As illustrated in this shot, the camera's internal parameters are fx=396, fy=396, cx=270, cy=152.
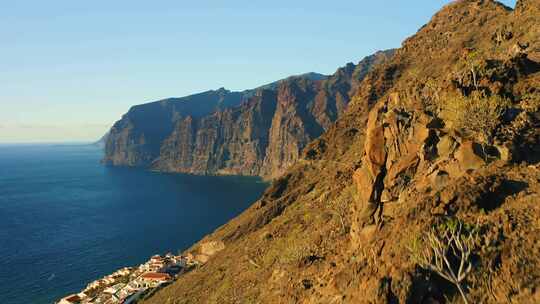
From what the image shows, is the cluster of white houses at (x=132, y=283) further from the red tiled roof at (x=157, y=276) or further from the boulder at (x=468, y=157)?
the boulder at (x=468, y=157)

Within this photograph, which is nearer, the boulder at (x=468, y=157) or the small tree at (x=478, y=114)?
the boulder at (x=468, y=157)

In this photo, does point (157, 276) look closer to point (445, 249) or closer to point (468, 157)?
point (468, 157)

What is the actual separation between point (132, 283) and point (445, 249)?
84350 mm

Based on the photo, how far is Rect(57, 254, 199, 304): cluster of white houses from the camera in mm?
87106

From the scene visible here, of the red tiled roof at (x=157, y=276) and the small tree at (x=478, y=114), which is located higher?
the small tree at (x=478, y=114)

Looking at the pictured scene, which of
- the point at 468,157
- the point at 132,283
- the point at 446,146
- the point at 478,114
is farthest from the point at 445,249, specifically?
the point at 132,283

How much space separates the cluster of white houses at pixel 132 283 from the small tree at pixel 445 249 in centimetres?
7212

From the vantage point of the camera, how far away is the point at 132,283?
93.1 m

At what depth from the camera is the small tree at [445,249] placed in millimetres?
24875

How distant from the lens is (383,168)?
40.9 meters

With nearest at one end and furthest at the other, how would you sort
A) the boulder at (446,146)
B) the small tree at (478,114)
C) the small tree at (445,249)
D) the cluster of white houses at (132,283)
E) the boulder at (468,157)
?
the small tree at (445,249), the boulder at (468,157), the small tree at (478,114), the boulder at (446,146), the cluster of white houses at (132,283)

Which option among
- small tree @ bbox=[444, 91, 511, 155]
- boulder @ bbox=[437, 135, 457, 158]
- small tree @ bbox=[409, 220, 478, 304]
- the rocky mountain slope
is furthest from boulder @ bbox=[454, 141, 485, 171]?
small tree @ bbox=[409, 220, 478, 304]

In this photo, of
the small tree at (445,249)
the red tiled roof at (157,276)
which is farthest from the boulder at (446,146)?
the red tiled roof at (157,276)

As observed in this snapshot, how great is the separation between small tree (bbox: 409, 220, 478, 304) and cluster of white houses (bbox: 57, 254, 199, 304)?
7212 cm
